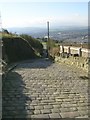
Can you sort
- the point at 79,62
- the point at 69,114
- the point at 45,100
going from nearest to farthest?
the point at 69,114 → the point at 45,100 → the point at 79,62

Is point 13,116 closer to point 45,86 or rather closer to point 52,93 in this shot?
point 52,93

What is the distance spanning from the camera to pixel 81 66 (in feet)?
62.2

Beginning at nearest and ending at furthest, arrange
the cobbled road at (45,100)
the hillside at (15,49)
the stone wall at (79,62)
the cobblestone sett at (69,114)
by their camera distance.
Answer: the cobblestone sett at (69,114), the cobbled road at (45,100), the stone wall at (79,62), the hillside at (15,49)

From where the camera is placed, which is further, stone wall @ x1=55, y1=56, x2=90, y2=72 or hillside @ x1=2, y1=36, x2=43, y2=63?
hillside @ x1=2, y1=36, x2=43, y2=63

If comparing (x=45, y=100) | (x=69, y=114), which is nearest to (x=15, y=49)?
(x=45, y=100)

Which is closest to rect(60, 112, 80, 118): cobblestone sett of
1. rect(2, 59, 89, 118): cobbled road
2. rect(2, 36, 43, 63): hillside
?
rect(2, 59, 89, 118): cobbled road

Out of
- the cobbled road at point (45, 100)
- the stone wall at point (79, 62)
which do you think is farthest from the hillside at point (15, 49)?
the cobbled road at point (45, 100)

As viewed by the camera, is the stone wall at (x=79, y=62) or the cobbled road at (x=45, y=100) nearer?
the cobbled road at (x=45, y=100)

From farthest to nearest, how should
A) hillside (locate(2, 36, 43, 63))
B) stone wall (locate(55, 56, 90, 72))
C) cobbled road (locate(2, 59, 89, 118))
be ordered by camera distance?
hillside (locate(2, 36, 43, 63)), stone wall (locate(55, 56, 90, 72)), cobbled road (locate(2, 59, 89, 118))

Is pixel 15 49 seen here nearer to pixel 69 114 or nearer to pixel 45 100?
pixel 45 100

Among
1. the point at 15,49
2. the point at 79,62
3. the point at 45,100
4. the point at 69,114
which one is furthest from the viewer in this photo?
the point at 15,49

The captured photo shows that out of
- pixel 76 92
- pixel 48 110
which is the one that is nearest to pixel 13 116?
pixel 48 110

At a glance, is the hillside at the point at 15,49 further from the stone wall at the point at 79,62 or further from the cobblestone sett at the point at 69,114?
the cobblestone sett at the point at 69,114

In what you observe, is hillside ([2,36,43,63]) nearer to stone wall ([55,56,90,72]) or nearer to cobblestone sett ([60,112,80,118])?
stone wall ([55,56,90,72])
